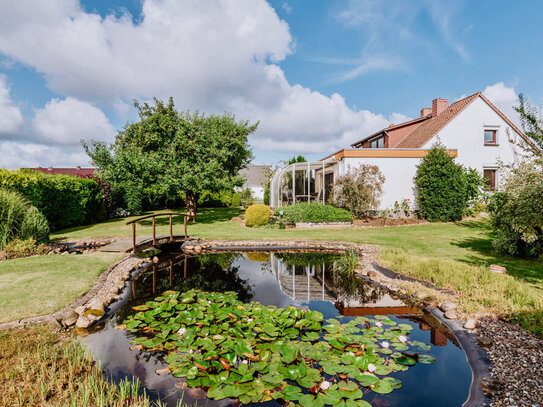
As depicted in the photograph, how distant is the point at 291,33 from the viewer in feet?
38.7

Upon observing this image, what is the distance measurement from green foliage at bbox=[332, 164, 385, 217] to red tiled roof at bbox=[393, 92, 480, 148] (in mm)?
4921

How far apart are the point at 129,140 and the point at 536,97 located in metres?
18.3

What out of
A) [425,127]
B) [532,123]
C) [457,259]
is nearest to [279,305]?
[457,259]

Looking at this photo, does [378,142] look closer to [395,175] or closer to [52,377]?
[395,175]

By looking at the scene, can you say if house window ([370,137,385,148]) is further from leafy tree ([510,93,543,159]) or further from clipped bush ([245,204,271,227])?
leafy tree ([510,93,543,159])

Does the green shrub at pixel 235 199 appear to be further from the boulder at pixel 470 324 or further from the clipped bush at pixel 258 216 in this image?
the boulder at pixel 470 324

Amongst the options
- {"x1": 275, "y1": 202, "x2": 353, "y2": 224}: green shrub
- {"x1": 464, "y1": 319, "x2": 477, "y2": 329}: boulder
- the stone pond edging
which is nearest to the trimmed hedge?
the stone pond edging

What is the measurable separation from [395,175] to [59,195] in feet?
55.9

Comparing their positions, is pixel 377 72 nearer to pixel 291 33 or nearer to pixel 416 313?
pixel 291 33

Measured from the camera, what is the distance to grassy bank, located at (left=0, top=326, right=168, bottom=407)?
2566 millimetres

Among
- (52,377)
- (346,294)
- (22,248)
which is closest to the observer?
(52,377)

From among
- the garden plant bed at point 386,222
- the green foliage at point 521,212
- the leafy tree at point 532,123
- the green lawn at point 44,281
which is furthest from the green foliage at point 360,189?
the green lawn at point 44,281

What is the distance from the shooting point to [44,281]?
5523 mm

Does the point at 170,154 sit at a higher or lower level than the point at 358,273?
higher
